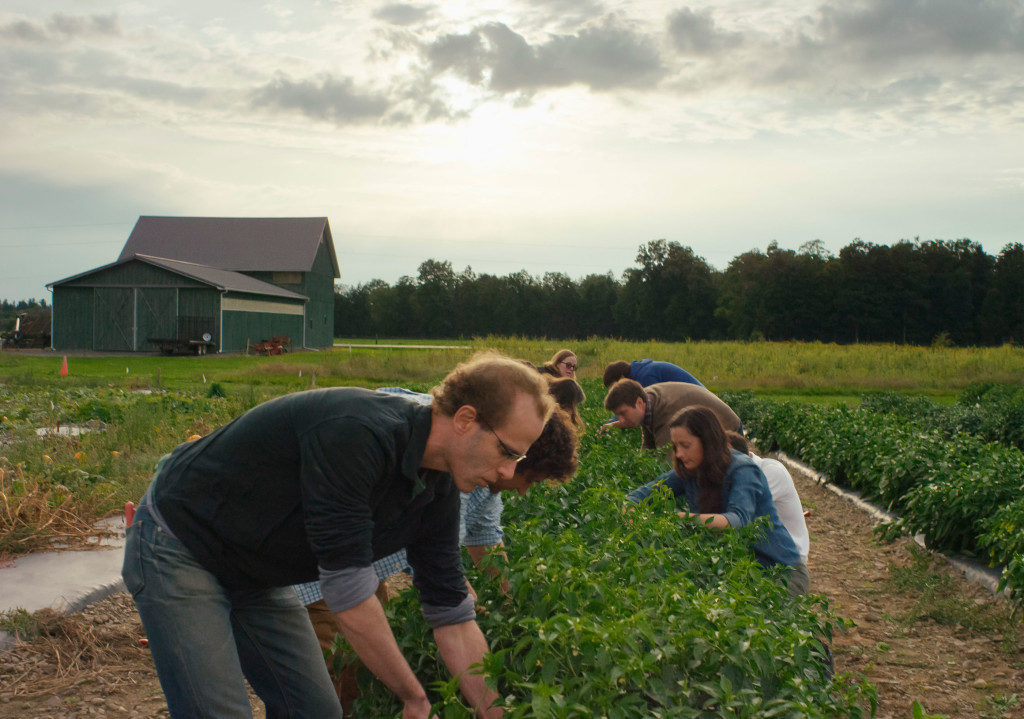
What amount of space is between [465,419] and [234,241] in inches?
1754

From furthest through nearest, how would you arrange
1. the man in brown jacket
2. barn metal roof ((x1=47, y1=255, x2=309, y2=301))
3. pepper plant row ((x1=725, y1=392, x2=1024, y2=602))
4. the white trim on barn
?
the white trim on barn
barn metal roof ((x1=47, y1=255, x2=309, y2=301))
the man in brown jacket
pepper plant row ((x1=725, y1=392, x2=1024, y2=602))

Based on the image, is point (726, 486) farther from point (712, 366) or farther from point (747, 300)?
point (747, 300)

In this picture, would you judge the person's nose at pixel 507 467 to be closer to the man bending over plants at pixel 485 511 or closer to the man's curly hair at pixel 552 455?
the man bending over plants at pixel 485 511

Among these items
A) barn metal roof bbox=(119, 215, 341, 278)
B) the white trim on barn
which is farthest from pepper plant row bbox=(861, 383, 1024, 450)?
barn metal roof bbox=(119, 215, 341, 278)

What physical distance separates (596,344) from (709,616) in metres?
24.2

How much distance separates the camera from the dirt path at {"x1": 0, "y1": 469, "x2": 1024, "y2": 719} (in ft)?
13.2

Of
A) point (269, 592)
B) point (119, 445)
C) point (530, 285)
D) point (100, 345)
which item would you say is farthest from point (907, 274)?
point (269, 592)

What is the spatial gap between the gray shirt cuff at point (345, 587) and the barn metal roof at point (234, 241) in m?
41.1

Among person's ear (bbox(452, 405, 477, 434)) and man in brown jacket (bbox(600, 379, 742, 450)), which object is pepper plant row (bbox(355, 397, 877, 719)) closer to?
person's ear (bbox(452, 405, 477, 434))

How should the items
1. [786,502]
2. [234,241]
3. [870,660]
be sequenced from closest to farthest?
[786,502] < [870,660] < [234,241]

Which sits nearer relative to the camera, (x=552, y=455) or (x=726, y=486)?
(x=552, y=455)

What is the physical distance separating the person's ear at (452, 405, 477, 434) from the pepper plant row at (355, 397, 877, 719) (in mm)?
502

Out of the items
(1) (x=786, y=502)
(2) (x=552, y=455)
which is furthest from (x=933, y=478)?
(2) (x=552, y=455)

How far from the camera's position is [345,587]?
2076mm
